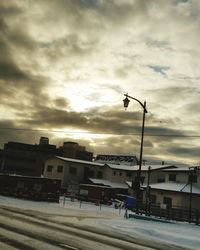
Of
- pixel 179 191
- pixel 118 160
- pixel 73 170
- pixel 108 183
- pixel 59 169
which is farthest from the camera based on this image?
pixel 118 160

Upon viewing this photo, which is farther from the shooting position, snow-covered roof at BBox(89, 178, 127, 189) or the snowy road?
snow-covered roof at BBox(89, 178, 127, 189)

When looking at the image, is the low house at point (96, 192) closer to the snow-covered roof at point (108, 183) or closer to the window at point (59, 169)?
the snow-covered roof at point (108, 183)

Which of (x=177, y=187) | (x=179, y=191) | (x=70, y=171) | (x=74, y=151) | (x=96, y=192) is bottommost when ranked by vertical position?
(x=96, y=192)

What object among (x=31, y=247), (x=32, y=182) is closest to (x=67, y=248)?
(x=31, y=247)

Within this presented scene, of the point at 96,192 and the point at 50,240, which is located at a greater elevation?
the point at 96,192

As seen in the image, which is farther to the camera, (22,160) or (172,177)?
(22,160)

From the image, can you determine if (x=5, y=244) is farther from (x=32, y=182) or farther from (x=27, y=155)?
(x=27, y=155)

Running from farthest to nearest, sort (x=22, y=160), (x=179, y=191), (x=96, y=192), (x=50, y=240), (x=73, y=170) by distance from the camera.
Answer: (x=22, y=160) < (x=73, y=170) < (x=96, y=192) < (x=179, y=191) < (x=50, y=240)

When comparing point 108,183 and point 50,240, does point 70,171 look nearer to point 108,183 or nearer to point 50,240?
point 108,183

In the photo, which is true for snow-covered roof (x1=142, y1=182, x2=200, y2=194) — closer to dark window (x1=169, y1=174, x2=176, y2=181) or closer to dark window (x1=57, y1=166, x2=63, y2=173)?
dark window (x1=169, y1=174, x2=176, y2=181)

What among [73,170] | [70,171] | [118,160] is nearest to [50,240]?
[70,171]

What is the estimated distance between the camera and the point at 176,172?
170 ft

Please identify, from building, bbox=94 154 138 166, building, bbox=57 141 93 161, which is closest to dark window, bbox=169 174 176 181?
building, bbox=94 154 138 166

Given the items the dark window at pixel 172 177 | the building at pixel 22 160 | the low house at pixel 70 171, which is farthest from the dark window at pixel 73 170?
the building at pixel 22 160
